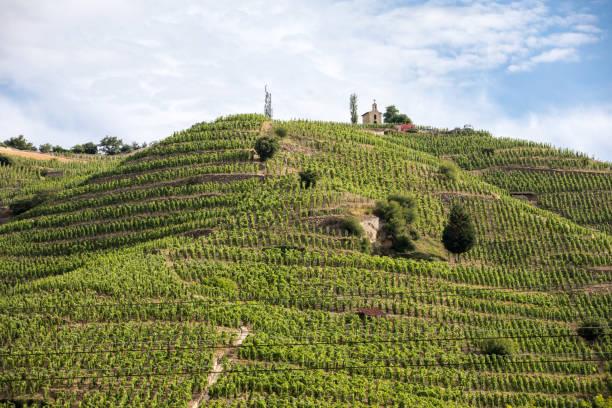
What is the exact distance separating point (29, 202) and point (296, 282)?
132ft

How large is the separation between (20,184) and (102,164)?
15.0 meters

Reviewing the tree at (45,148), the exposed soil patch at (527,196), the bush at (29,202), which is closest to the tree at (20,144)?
the tree at (45,148)

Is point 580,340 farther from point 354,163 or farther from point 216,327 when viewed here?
point 354,163

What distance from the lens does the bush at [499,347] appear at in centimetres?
4547

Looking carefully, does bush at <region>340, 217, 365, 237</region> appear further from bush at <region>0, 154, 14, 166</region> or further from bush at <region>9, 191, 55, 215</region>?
bush at <region>0, 154, 14, 166</region>

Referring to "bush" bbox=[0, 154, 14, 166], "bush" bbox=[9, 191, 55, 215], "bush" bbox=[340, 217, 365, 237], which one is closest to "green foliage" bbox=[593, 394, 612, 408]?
"bush" bbox=[340, 217, 365, 237]

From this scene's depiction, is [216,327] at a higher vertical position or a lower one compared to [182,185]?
lower

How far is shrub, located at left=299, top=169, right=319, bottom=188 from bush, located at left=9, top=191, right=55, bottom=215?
3109cm

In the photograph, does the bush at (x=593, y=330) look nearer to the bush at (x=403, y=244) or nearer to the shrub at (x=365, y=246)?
the bush at (x=403, y=244)

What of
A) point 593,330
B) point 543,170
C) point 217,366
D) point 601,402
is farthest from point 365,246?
point 543,170

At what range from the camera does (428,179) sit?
246 feet

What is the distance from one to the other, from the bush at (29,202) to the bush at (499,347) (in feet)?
175

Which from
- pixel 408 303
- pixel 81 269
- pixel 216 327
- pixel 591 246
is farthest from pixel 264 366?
pixel 591 246

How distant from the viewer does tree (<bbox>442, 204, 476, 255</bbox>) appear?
59.4m
